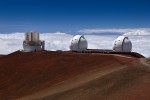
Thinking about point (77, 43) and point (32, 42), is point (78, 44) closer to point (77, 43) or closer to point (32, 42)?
point (77, 43)

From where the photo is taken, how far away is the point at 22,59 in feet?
246

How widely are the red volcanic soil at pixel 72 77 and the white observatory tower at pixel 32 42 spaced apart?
3853 mm

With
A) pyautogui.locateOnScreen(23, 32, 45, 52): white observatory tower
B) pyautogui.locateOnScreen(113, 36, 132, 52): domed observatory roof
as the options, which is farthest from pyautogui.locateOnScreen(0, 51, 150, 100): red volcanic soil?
pyautogui.locateOnScreen(113, 36, 132, 52): domed observatory roof

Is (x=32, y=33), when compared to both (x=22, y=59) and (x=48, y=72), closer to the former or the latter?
(x=22, y=59)

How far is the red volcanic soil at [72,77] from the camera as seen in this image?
137ft

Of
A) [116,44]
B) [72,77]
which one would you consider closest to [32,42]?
[116,44]

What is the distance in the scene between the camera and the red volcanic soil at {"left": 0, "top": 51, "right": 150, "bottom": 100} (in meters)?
41.6

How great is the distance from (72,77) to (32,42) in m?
28.8

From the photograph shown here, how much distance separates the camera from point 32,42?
274 ft

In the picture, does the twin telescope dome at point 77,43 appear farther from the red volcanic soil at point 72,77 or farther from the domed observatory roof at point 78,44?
the red volcanic soil at point 72,77

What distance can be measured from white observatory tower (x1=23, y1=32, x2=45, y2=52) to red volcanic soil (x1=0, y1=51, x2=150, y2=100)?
3853 millimetres

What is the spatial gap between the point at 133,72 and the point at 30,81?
23.0 meters

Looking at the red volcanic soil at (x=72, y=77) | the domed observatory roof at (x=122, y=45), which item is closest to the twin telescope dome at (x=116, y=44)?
the domed observatory roof at (x=122, y=45)

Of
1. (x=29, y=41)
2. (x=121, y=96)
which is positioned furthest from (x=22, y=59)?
(x=121, y=96)
